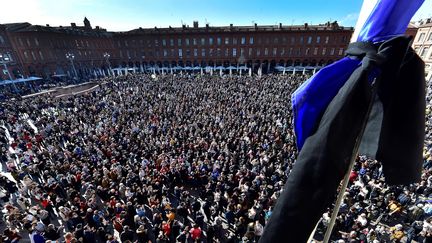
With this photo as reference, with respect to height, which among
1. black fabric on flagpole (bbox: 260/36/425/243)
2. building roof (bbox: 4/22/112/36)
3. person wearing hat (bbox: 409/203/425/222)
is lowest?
person wearing hat (bbox: 409/203/425/222)

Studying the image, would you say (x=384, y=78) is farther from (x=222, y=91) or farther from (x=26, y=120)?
(x=26, y=120)

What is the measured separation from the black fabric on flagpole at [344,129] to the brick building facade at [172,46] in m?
54.5

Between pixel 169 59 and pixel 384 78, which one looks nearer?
Result: pixel 384 78

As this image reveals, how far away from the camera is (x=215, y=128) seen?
59.7ft

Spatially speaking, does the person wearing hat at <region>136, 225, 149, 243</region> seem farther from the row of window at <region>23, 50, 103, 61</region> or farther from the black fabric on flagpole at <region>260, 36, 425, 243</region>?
the row of window at <region>23, 50, 103, 61</region>

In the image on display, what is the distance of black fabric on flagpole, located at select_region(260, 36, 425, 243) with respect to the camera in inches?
63.3

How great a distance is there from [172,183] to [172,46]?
51.3m

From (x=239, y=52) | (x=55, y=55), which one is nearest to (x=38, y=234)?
(x=239, y=52)

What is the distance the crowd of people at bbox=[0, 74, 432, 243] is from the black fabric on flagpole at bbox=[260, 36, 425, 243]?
7047mm

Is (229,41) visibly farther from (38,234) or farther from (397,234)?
(38,234)

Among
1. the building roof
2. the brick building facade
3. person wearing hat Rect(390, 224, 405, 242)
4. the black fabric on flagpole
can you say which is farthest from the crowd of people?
the building roof

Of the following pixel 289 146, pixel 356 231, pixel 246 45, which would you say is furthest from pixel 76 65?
pixel 356 231

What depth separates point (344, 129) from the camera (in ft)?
5.55

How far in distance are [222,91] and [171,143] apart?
16441 mm
